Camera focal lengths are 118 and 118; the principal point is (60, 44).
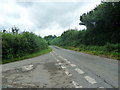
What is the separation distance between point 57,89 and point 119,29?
20091 millimetres

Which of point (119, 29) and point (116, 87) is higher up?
point (119, 29)

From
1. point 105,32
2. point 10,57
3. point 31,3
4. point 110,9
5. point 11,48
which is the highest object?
point 110,9

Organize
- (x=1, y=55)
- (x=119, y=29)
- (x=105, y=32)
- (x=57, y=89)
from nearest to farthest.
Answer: (x=57, y=89)
(x=1, y=55)
(x=119, y=29)
(x=105, y=32)

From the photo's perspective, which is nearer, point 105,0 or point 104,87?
point 104,87

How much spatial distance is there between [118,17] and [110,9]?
1853 mm

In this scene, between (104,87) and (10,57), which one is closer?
(104,87)

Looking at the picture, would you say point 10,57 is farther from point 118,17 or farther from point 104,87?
point 118,17

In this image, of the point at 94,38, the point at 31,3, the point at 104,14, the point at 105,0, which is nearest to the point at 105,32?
the point at 94,38

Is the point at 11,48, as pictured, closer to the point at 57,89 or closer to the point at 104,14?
the point at 57,89

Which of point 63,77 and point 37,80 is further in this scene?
point 63,77

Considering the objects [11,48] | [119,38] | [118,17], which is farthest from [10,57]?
[118,17]

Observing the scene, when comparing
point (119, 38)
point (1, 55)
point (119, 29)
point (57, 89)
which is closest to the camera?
point (57, 89)

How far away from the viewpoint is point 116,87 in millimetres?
3266

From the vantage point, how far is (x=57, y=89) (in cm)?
326
